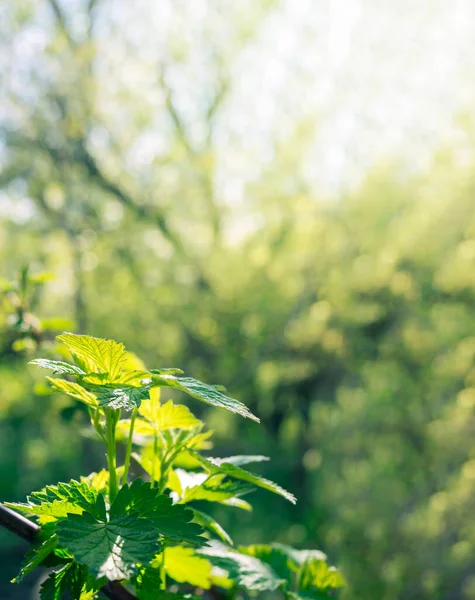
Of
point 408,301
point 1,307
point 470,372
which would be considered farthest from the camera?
point 408,301

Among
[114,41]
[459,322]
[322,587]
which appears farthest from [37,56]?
[322,587]

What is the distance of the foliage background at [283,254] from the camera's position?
3.53 m

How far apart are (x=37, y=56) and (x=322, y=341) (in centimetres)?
354

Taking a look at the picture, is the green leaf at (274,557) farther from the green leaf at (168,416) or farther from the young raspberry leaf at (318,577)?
the green leaf at (168,416)

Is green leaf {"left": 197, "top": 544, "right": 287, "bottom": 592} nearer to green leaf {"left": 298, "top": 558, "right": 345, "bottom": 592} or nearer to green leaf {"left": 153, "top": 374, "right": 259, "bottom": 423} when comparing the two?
green leaf {"left": 298, "top": 558, "right": 345, "bottom": 592}

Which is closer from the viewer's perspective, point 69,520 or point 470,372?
point 69,520

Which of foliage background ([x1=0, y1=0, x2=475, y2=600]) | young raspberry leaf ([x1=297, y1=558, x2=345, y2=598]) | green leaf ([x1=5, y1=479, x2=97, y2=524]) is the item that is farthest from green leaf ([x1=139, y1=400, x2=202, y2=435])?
foliage background ([x1=0, y1=0, x2=475, y2=600])

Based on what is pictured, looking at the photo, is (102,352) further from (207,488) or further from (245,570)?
(245,570)

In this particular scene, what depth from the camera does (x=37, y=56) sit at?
17.7 ft

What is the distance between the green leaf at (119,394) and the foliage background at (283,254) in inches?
119

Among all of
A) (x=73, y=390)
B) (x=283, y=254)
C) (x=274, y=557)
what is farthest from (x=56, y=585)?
(x=283, y=254)

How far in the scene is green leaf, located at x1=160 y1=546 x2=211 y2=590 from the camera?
1.79 feet

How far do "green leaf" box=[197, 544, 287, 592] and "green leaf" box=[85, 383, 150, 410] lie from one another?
9.0 inches

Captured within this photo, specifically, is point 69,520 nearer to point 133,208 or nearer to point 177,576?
point 177,576
